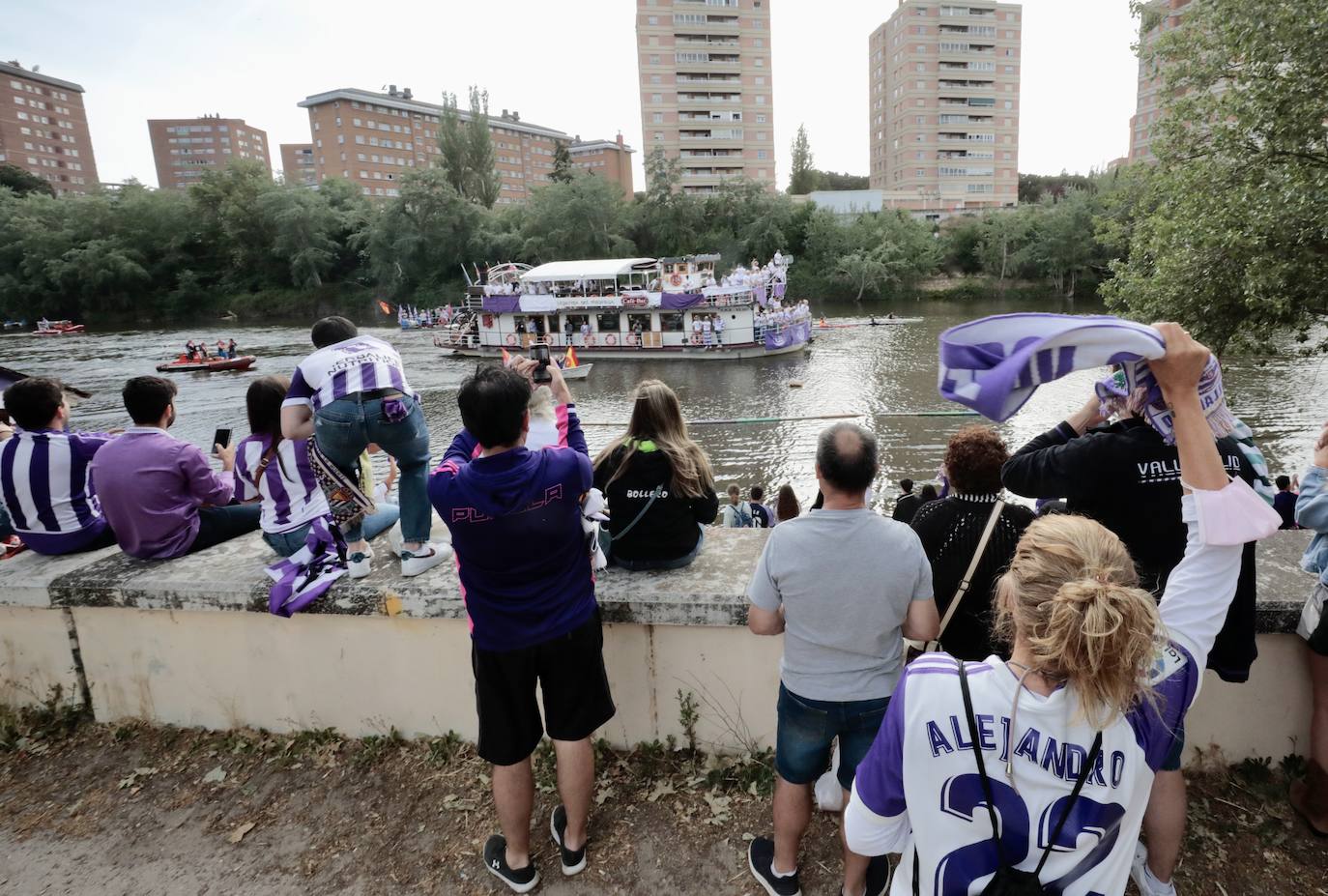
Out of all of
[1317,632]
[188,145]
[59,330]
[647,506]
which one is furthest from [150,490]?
[188,145]

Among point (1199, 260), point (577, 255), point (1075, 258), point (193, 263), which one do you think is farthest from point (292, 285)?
point (1199, 260)

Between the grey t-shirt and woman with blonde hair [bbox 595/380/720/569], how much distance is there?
67 centimetres

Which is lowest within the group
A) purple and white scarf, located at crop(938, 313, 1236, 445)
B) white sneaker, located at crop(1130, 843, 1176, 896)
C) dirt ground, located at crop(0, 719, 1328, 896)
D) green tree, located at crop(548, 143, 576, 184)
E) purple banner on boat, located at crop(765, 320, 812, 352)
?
purple banner on boat, located at crop(765, 320, 812, 352)

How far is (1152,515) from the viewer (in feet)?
6.70

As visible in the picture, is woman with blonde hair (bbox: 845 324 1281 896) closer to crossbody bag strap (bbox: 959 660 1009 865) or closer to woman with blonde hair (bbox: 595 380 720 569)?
crossbody bag strap (bbox: 959 660 1009 865)

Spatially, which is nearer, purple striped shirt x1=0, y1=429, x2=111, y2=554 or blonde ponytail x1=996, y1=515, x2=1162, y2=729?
blonde ponytail x1=996, y1=515, x2=1162, y2=729

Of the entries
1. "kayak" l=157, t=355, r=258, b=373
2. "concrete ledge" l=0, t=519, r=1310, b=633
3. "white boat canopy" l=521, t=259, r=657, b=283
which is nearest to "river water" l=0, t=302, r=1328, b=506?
"kayak" l=157, t=355, r=258, b=373

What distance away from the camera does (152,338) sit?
47000mm

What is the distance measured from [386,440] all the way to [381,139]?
90.9m

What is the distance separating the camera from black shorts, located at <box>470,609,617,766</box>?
2.23m

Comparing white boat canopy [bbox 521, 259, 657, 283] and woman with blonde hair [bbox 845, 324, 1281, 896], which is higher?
white boat canopy [bbox 521, 259, 657, 283]

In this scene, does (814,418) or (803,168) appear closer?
(814,418)

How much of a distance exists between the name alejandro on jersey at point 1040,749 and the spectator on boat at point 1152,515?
91 cm

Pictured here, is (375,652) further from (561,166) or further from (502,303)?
(561,166)
